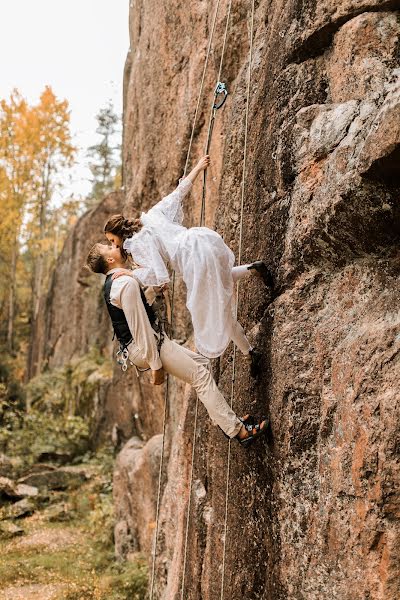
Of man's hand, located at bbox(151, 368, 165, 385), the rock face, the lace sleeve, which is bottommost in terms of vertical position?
man's hand, located at bbox(151, 368, 165, 385)

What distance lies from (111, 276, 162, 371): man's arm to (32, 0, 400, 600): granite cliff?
87 cm

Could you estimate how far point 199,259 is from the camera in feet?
16.5

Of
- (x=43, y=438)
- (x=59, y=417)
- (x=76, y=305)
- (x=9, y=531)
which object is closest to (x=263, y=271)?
(x=9, y=531)

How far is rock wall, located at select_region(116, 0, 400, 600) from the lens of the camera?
3795 millimetres

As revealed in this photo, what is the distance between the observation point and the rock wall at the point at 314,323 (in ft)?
12.5

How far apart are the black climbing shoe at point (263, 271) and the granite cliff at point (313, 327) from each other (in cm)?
9

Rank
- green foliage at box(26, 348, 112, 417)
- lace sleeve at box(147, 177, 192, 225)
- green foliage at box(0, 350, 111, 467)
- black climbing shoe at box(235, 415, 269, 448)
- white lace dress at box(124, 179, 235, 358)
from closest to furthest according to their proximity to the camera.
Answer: black climbing shoe at box(235, 415, 269, 448) < white lace dress at box(124, 179, 235, 358) < lace sleeve at box(147, 177, 192, 225) < green foliage at box(0, 350, 111, 467) < green foliage at box(26, 348, 112, 417)

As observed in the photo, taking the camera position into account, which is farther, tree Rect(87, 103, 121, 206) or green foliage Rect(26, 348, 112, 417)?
tree Rect(87, 103, 121, 206)

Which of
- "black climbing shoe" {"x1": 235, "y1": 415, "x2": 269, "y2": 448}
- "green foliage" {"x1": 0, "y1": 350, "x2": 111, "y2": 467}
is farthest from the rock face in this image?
"black climbing shoe" {"x1": 235, "y1": 415, "x2": 269, "y2": 448}

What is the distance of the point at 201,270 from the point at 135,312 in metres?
0.71

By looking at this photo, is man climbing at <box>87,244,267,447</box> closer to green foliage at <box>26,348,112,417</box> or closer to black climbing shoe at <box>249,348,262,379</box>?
black climbing shoe at <box>249,348,262,379</box>

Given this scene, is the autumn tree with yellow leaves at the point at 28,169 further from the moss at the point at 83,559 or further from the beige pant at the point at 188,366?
the beige pant at the point at 188,366

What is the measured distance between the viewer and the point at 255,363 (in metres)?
5.12

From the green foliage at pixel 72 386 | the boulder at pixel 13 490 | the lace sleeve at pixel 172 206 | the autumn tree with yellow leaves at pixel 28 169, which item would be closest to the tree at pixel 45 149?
the autumn tree with yellow leaves at pixel 28 169
